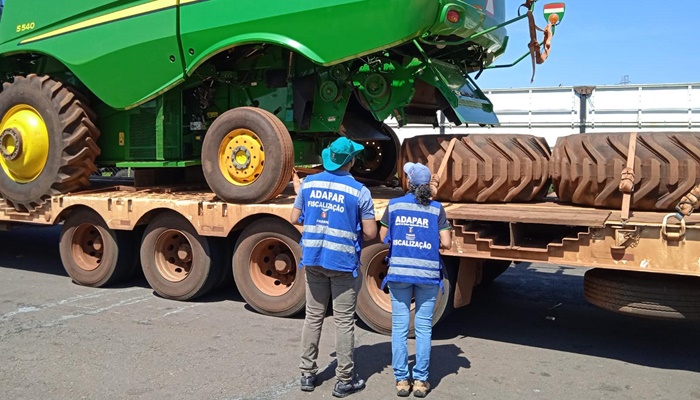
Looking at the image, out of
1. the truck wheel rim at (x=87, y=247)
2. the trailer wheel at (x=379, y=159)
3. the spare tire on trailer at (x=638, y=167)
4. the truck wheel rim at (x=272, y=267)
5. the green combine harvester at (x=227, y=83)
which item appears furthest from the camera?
the trailer wheel at (x=379, y=159)

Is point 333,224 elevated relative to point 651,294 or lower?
elevated

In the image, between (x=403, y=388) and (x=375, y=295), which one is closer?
(x=403, y=388)

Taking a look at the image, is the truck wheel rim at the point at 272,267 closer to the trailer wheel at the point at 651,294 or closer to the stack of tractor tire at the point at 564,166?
the stack of tractor tire at the point at 564,166

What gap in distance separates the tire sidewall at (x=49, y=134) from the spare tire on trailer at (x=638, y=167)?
5650 millimetres

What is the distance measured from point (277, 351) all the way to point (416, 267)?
1632 mm

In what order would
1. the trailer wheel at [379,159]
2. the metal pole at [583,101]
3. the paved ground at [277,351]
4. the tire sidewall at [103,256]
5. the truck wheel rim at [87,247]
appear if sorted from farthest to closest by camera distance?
the metal pole at [583,101] < the trailer wheel at [379,159] < the truck wheel rim at [87,247] < the tire sidewall at [103,256] < the paved ground at [277,351]

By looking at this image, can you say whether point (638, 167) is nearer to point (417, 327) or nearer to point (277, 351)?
point (417, 327)

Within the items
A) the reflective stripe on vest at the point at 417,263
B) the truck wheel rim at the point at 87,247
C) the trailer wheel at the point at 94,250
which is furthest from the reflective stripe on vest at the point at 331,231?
the truck wheel rim at the point at 87,247

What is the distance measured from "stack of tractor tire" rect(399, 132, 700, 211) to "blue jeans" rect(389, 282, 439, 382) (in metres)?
1.60

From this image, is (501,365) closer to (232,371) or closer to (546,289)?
(232,371)

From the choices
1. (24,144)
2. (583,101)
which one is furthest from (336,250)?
(583,101)

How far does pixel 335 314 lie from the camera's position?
4457 mm

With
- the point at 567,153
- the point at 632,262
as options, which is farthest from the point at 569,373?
the point at 567,153

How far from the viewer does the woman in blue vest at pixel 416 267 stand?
Result: 434cm
